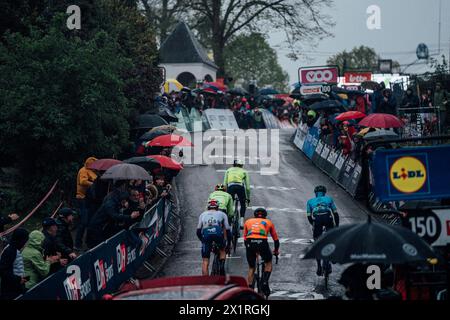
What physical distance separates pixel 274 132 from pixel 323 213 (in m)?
28.5

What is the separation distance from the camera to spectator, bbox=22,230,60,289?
43.5ft

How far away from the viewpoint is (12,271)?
41.0 feet

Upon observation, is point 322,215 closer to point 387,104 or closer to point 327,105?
point 387,104

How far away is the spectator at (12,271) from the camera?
1240cm

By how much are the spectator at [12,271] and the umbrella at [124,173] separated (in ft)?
18.2

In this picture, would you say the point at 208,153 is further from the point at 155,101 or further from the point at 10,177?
the point at 10,177

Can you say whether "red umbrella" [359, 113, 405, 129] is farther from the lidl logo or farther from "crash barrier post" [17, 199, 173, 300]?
the lidl logo

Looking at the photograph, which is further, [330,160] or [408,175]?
[330,160]

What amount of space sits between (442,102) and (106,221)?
18622 millimetres

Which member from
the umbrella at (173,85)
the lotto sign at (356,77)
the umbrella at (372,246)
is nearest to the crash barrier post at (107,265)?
the umbrella at (372,246)

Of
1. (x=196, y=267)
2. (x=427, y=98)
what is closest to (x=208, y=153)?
(x=427, y=98)

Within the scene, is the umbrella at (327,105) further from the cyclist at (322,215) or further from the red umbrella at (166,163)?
the cyclist at (322,215)

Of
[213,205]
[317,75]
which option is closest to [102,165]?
[213,205]

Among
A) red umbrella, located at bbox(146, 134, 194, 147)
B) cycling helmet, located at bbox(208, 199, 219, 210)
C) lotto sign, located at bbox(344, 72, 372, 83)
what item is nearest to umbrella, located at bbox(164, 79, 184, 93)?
lotto sign, located at bbox(344, 72, 372, 83)
